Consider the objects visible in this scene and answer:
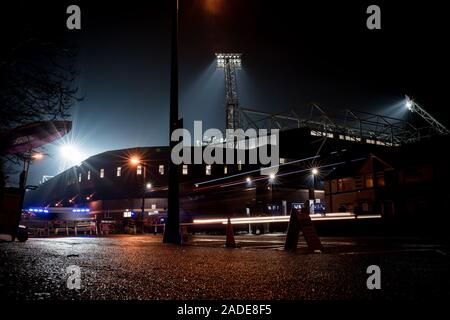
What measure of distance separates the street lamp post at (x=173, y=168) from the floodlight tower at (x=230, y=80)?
54.6m

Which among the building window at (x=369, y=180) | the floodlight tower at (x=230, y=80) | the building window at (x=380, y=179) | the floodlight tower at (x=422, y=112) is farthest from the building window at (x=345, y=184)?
the floodlight tower at (x=422, y=112)

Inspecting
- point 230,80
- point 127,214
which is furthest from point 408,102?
point 127,214

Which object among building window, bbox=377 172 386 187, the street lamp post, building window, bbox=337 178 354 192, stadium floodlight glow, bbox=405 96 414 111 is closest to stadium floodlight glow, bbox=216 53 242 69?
building window, bbox=337 178 354 192

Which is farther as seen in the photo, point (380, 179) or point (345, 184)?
point (345, 184)

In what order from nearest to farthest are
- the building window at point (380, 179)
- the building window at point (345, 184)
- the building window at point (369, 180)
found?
1. the building window at point (380, 179)
2. the building window at point (369, 180)
3. the building window at point (345, 184)

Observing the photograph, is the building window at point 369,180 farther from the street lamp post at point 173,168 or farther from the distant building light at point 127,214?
the distant building light at point 127,214

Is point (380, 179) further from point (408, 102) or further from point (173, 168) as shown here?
point (408, 102)

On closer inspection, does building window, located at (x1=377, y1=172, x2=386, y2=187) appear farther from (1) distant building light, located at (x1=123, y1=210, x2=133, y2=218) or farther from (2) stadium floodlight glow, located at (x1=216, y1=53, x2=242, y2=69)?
(2) stadium floodlight glow, located at (x1=216, y1=53, x2=242, y2=69)

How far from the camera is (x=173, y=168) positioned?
13.0 m

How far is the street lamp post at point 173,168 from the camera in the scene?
41.7ft

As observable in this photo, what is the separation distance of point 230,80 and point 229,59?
4420 millimetres

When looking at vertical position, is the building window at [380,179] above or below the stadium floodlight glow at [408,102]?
below

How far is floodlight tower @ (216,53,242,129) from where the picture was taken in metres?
69.6
